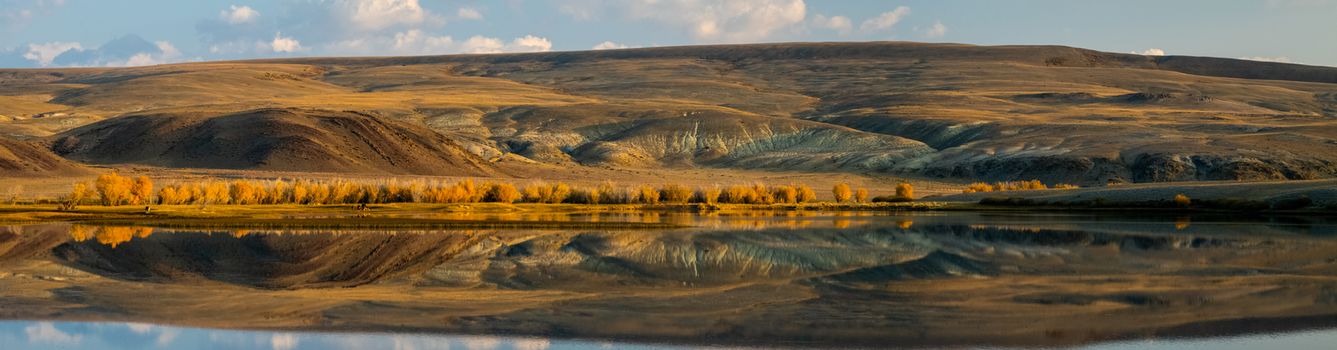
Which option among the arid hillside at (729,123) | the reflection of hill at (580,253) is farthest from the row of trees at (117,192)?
the arid hillside at (729,123)

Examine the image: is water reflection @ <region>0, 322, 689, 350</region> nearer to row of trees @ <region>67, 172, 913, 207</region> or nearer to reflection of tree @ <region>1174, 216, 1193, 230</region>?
reflection of tree @ <region>1174, 216, 1193, 230</region>

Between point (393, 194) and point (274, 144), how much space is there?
40.0 metres

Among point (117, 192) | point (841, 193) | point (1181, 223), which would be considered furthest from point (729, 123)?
point (1181, 223)

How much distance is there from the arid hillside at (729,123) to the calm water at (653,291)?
2433 inches

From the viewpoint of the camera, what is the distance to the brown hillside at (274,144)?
93.8 m

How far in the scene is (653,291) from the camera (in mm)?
20109

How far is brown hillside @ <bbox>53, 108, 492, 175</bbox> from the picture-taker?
308 feet

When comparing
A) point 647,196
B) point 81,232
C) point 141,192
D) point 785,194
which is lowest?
point 785,194

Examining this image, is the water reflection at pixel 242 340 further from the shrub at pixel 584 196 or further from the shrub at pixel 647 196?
the shrub at pixel 647 196

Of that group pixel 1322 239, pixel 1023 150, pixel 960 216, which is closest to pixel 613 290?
pixel 1322 239

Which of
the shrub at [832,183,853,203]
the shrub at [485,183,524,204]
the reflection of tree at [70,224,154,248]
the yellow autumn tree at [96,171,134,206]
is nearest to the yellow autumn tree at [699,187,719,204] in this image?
the shrub at [832,183,853,203]

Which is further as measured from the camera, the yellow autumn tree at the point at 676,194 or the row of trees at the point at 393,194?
the yellow autumn tree at the point at 676,194

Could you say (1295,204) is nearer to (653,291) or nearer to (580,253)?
(580,253)

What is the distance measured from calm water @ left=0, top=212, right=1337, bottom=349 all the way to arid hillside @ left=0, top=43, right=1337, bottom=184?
6180 cm
